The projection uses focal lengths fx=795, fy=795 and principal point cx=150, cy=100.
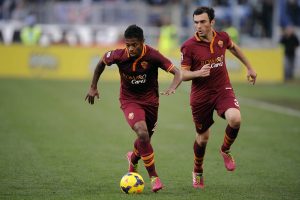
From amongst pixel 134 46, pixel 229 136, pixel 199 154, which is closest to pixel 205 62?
pixel 229 136

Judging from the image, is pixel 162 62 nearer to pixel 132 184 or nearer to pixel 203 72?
pixel 203 72

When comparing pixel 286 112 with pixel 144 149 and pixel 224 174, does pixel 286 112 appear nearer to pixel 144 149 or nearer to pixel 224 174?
pixel 224 174

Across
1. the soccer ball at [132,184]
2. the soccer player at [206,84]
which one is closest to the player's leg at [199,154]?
the soccer player at [206,84]

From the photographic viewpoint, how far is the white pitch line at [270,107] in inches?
869

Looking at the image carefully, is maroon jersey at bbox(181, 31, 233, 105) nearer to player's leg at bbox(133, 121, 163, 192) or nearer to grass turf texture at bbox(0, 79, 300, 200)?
player's leg at bbox(133, 121, 163, 192)

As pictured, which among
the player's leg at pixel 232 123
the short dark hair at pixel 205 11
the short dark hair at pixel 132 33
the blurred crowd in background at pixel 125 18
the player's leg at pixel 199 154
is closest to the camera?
the short dark hair at pixel 132 33

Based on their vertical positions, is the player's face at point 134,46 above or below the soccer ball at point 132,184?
above

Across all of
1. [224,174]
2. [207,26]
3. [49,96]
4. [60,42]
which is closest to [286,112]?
[49,96]

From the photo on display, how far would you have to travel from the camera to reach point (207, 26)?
34.6ft

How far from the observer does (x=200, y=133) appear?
35.1 ft

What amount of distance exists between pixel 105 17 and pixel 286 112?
62.7 ft

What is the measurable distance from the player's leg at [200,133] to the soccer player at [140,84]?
24.3 inches

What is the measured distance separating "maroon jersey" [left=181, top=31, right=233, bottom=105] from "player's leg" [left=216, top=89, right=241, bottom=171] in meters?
0.15

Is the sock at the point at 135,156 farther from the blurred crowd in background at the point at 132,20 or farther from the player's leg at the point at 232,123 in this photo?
the blurred crowd in background at the point at 132,20
